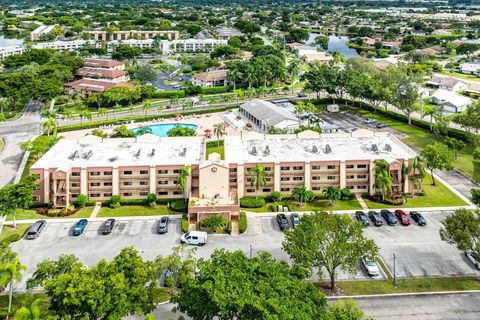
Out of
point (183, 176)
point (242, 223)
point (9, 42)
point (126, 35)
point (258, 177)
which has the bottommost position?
point (242, 223)

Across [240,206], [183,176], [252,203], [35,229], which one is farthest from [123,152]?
[252,203]

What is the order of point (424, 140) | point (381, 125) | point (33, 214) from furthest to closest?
point (381, 125), point (424, 140), point (33, 214)

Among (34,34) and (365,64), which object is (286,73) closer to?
(365,64)

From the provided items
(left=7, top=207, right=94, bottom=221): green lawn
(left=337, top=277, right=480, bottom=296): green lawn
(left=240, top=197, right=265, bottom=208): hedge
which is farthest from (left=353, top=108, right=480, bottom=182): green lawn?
(left=7, top=207, right=94, bottom=221): green lawn

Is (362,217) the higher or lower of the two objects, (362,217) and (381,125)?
the lower

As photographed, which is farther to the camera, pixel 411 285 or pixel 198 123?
pixel 198 123

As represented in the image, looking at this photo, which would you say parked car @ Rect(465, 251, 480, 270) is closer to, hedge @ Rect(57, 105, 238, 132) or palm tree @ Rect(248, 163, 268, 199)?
palm tree @ Rect(248, 163, 268, 199)

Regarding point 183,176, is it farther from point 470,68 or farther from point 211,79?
point 470,68

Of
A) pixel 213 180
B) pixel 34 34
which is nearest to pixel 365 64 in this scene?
pixel 213 180
